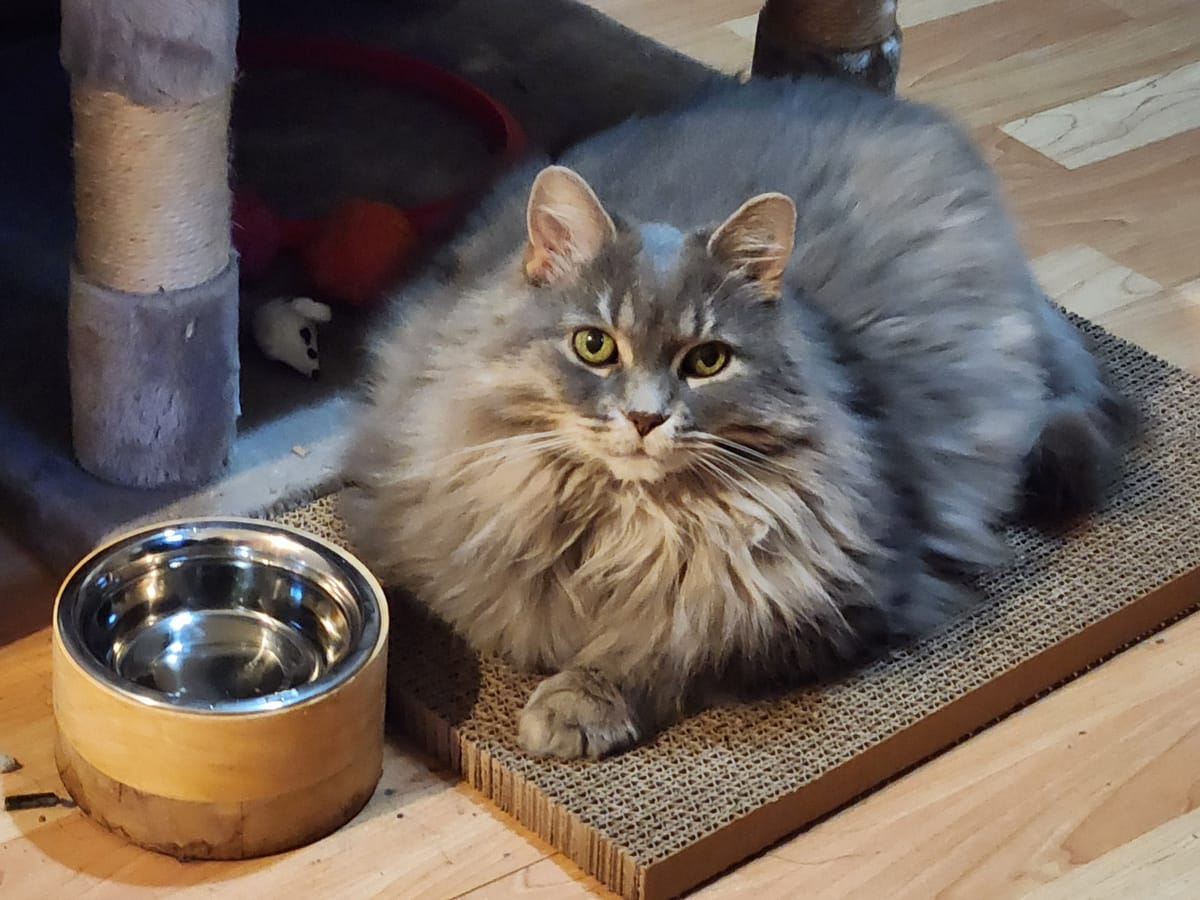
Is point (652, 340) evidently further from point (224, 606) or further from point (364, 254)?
point (364, 254)

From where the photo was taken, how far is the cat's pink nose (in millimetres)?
1426

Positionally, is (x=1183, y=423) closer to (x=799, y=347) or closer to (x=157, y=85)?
(x=799, y=347)

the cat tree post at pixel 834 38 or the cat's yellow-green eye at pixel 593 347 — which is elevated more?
the cat's yellow-green eye at pixel 593 347

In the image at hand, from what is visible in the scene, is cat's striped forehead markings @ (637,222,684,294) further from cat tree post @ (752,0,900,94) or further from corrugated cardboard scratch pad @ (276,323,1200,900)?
cat tree post @ (752,0,900,94)

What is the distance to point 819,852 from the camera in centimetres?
156

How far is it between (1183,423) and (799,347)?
80 cm

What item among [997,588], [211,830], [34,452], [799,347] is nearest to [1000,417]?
[997,588]

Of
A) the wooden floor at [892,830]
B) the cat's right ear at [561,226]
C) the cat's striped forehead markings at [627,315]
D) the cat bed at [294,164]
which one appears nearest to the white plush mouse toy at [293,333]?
the cat bed at [294,164]

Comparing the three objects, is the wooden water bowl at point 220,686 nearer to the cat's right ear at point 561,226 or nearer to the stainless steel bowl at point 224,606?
the stainless steel bowl at point 224,606

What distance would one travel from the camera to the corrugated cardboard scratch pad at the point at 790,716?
1.51 metres

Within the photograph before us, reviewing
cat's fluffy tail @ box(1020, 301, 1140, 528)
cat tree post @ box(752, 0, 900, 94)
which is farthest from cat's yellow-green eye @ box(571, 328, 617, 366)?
cat tree post @ box(752, 0, 900, 94)

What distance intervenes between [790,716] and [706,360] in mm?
385

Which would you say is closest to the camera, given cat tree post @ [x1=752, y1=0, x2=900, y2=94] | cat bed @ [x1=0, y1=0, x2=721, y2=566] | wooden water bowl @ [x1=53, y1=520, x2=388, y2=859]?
wooden water bowl @ [x1=53, y1=520, x2=388, y2=859]

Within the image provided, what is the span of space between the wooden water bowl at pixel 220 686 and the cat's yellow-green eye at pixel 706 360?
1.19 feet
